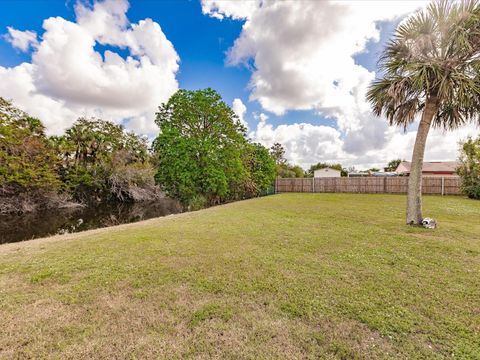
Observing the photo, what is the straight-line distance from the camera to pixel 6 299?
2.81 m

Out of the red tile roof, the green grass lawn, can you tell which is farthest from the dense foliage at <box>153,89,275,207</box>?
the red tile roof

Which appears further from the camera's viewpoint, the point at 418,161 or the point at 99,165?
the point at 99,165

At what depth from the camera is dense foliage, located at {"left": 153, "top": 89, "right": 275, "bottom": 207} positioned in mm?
12594

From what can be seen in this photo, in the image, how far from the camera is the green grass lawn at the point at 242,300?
2.04 metres

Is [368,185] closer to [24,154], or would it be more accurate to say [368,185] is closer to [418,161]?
[418,161]

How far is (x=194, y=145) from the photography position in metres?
12.7

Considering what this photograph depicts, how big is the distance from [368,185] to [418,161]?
665 inches

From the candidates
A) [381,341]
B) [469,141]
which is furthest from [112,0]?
[469,141]

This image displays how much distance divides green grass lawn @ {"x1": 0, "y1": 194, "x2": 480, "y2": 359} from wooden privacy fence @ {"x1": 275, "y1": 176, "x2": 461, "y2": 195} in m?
17.8

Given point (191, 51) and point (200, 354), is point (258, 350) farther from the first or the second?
point (191, 51)

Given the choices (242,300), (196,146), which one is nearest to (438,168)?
(196,146)

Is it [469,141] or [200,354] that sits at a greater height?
[469,141]

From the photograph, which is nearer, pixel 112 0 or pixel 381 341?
pixel 381 341

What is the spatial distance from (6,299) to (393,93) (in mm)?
9219
